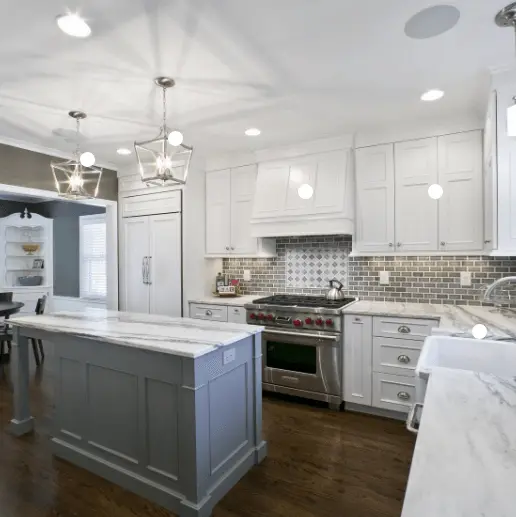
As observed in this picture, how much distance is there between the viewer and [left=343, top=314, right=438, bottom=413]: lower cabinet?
118 inches

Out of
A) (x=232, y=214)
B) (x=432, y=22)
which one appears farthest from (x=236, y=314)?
(x=432, y=22)

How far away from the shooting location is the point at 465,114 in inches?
118

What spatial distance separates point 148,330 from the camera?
2.25m

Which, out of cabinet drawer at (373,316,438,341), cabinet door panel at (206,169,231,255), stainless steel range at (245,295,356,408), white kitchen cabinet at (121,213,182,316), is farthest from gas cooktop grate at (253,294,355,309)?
white kitchen cabinet at (121,213,182,316)

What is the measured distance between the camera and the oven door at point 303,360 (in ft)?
10.8

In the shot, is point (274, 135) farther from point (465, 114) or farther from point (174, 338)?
point (174, 338)

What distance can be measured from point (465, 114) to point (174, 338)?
2.90 m

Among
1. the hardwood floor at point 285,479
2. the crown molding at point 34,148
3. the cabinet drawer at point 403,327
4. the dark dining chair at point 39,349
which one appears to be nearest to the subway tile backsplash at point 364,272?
the cabinet drawer at point 403,327

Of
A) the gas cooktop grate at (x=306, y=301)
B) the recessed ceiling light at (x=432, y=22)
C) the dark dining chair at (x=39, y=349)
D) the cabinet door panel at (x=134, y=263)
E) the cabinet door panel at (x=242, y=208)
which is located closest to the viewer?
the recessed ceiling light at (x=432, y=22)

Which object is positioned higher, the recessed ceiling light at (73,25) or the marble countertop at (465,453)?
the recessed ceiling light at (73,25)

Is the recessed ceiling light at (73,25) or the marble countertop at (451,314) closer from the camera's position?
the recessed ceiling light at (73,25)

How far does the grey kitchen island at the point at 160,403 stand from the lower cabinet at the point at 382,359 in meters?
1.15

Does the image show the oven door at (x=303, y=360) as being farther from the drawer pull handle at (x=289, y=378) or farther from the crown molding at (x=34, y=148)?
the crown molding at (x=34, y=148)

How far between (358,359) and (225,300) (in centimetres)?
155
